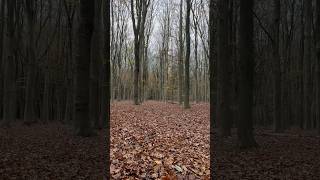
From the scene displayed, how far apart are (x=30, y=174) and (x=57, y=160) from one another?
169 centimetres

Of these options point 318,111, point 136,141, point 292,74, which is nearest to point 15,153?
point 136,141

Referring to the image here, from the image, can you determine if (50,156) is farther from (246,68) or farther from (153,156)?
(246,68)

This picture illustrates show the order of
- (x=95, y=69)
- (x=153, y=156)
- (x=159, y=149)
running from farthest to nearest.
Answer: (x=95, y=69)
(x=159, y=149)
(x=153, y=156)

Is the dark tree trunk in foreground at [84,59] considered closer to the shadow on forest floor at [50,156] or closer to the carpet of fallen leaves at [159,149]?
the shadow on forest floor at [50,156]

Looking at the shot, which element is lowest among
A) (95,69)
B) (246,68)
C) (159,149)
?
(159,149)

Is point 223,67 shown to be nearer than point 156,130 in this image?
Yes

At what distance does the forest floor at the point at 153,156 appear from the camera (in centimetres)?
766

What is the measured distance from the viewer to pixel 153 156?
388 inches

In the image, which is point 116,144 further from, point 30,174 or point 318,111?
point 318,111

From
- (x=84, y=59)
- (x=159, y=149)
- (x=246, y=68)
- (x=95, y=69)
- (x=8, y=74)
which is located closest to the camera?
(x=246, y=68)

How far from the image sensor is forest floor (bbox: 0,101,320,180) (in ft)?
25.1

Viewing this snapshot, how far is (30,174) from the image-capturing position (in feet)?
23.1

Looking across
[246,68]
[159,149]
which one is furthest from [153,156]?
[246,68]

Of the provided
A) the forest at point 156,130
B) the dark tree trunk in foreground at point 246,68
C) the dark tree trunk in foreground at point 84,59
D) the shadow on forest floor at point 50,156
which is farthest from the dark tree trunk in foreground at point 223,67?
the dark tree trunk in foreground at point 84,59
